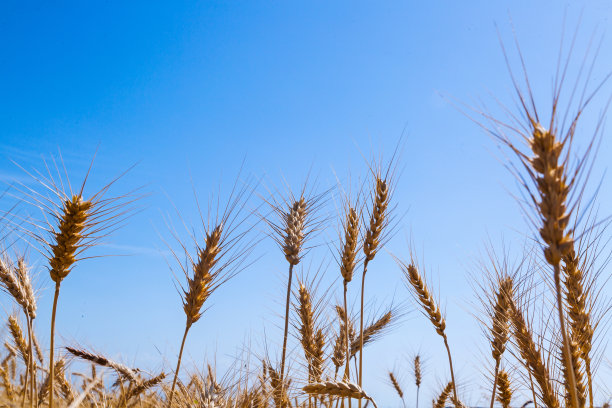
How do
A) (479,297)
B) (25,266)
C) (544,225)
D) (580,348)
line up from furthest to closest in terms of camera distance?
1. (25,266)
2. (479,297)
3. (580,348)
4. (544,225)

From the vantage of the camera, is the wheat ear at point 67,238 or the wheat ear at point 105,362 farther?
the wheat ear at point 105,362

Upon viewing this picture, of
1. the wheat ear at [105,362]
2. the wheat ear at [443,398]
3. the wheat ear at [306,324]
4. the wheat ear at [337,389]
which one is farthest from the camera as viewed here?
the wheat ear at [443,398]

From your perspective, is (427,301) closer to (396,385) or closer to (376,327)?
(376,327)

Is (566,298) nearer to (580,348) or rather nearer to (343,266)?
(580,348)

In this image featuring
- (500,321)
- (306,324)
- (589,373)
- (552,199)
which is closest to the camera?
(552,199)

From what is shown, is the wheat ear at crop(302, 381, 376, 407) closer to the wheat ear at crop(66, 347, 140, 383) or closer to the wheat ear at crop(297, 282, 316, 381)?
the wheat ear at crop(297, 282, 316, 381)

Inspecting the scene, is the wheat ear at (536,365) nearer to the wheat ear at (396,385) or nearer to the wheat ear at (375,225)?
the wheat ear at (375,225)

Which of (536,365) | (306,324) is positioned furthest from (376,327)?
(536,365)

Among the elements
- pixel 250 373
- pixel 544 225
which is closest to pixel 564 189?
pixel 544 225

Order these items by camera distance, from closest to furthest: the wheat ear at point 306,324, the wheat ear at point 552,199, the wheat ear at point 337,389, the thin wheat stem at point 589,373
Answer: the wheat ear at point 552,199, the wheat ear at point 337,389, the thin wheat stem at point 589,373, the wheat ear at point 306,324

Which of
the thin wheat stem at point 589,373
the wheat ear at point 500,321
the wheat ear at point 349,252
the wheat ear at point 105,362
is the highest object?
the wheat ear at point 349,252

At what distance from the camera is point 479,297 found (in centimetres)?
345

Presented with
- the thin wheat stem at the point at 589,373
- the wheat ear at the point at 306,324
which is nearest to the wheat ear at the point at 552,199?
the thin wheat stem at the point at 589,373

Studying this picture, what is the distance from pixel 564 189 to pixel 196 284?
2.20m
